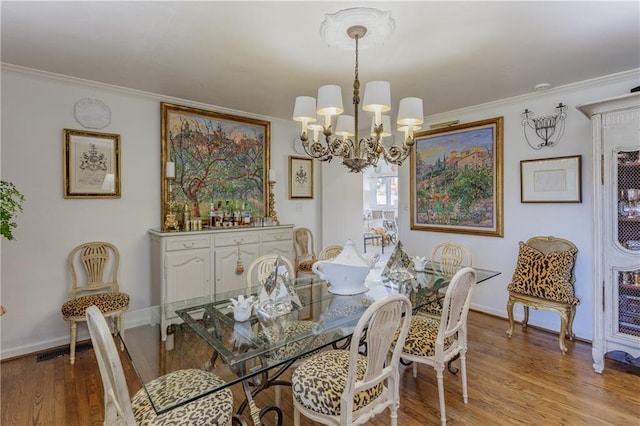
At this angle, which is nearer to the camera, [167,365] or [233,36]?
[167,365]

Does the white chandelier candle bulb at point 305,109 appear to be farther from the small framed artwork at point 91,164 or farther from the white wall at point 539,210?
the white wall at point 539,210

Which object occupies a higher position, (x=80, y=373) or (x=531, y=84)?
(x=531, y=84)

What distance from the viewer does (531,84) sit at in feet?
10.2

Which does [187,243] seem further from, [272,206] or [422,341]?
[422,341]

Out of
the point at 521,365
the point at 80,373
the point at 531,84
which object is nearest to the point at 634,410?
the point at 521,365

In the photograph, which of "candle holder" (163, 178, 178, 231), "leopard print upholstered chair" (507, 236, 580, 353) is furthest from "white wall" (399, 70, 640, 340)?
"candle holder" (163, 178, 178, 231)

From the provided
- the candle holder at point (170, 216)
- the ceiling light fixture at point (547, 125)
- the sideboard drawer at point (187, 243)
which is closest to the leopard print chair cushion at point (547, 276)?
the ceiling light fixture at point (547, 125)

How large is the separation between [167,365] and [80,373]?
154cm

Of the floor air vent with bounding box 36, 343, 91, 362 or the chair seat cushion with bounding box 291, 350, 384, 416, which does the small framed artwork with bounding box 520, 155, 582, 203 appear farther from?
the floor air vent with bounding box 36, 343, 91, 362

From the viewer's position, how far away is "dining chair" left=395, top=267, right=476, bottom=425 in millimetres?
1910

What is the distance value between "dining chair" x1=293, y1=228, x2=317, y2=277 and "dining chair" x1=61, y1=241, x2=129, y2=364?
2.05 m

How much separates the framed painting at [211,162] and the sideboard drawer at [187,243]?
460mm

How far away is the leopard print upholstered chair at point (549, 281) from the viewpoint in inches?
114

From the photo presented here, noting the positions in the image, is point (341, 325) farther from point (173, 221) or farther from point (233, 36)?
point (173, 221)
